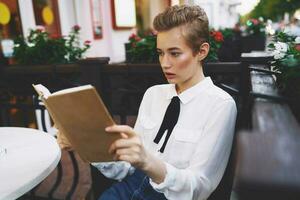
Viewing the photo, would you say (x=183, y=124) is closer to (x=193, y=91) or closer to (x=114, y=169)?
(x=193, y=91)

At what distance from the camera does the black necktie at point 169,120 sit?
4.35 feet

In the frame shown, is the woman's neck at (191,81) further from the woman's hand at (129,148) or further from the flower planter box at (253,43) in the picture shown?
the flower planter box at (253,43)

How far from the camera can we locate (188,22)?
1.28 m

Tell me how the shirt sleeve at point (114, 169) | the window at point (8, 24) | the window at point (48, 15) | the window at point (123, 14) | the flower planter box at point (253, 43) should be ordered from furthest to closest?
the flower planter box at point (253, 43) → the window at point (123, 14) → the window at point (48, 15) → the window at point (8, 24) → the shirt sleeve at point (114, 169)

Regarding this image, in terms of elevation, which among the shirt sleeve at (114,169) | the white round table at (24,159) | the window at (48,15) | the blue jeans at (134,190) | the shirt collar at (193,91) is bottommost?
the blue jeans at (134,190)

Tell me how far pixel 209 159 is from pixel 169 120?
10.6 inches

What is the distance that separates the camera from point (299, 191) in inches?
23.3

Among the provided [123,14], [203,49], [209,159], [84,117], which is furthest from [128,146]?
[123,14]

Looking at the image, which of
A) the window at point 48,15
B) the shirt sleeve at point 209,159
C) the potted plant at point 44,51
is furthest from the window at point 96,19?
the shirt sleeve at point 209,159

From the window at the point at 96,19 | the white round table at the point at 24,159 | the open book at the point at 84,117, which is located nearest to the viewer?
the open book at the point at 84,117

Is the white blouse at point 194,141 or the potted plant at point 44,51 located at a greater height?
the potted plant at point 44,51

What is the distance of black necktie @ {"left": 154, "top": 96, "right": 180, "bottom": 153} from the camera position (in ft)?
4.35

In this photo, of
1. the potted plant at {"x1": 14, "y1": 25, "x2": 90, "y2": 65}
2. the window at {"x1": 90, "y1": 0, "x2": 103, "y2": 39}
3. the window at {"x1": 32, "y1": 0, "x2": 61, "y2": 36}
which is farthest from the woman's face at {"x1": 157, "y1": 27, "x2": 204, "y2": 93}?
the window at {"x1": 90, "y1": 0, "x2": 103, "y2": 39}

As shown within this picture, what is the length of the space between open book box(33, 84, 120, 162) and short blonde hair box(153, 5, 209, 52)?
0.59 meters
